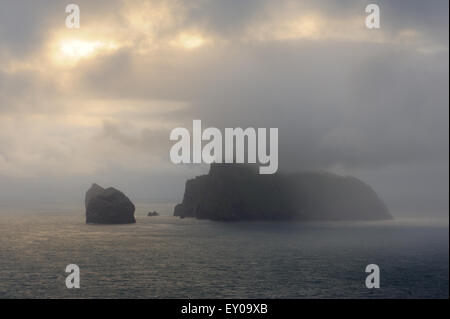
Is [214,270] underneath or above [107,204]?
underneath

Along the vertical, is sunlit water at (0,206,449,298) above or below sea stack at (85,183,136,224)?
below

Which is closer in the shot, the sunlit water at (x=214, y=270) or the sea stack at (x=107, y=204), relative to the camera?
the sunlit water at (x=214, y=270)

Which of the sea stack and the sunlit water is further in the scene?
the sea stack

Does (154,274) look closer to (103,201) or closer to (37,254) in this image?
(37,254)

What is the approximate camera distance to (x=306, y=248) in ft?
378

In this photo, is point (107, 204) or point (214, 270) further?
point (107, 204)

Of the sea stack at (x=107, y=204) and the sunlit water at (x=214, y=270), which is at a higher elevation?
the sea stack at (x=107, y=204)
